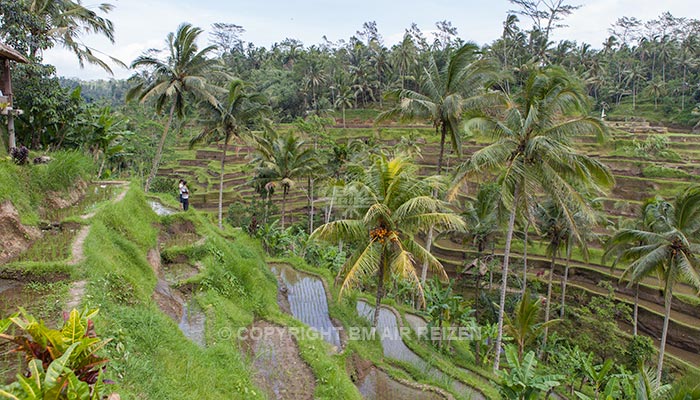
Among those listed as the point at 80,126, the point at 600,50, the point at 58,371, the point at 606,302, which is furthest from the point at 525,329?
the point at 600,50

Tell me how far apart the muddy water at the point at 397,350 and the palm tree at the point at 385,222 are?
115 inches

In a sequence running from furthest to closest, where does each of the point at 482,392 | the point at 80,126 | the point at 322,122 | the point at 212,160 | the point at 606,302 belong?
1. the point at 212,160
2. the point at 322,122
3. the point at 606,302
4. the point at 80,126
5. the point at 482,392

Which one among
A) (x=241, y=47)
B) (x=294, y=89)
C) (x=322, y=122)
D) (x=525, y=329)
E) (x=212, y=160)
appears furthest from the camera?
(x=241, y=47)

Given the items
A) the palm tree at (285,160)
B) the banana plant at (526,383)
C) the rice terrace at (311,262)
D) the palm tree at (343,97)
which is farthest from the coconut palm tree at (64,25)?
the palm tree at (343,97)

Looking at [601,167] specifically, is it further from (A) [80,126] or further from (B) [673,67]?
(B) [673,67]

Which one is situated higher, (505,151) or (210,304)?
(505,151)

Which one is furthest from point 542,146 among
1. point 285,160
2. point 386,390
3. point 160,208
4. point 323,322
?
point 160,208

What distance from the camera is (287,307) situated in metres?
14.2

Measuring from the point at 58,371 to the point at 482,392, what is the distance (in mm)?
10907

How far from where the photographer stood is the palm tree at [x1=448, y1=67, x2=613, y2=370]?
10898 mm

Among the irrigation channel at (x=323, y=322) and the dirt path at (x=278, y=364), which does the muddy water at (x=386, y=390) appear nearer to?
the irrigation channel at (x=323, y=322)

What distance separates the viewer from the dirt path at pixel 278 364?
865 centimetres

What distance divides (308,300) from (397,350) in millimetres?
3947

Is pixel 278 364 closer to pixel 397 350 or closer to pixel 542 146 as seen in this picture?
pixel 397 350
